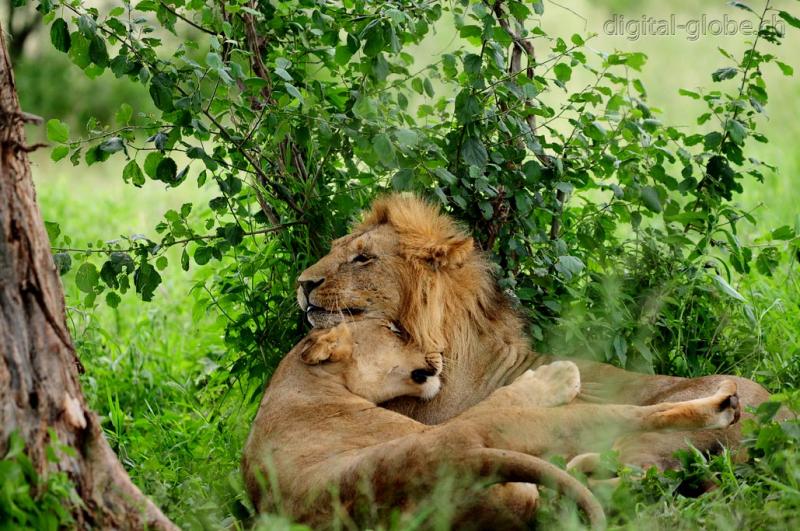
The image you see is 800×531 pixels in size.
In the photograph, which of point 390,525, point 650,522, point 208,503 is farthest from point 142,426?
point 650,522

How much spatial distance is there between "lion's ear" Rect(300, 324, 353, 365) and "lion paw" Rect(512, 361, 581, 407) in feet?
2.03

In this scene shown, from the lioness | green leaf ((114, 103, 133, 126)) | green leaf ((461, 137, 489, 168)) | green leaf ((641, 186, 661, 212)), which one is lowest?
the lioness

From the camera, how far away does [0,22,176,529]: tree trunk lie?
2.72 m

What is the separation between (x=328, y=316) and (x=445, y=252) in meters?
0.52

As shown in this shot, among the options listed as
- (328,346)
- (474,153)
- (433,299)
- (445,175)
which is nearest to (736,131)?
(474,153)

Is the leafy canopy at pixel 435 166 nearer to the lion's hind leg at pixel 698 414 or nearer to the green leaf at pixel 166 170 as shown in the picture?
the green leaf at pixel 166 170

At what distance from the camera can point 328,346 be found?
3979 mm

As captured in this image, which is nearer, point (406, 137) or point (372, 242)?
point (406, 137)

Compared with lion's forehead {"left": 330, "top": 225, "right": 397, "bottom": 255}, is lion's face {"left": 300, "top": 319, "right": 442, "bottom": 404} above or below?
below

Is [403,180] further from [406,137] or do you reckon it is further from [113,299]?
[113,299]

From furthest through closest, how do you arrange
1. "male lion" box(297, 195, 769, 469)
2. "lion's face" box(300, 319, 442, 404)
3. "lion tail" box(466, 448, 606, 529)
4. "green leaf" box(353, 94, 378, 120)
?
"male lion" box(297, 195, 769, 469) < "green leaf" box(353, 94, 378, 120) < "lion's face" box(300, 319, 442, 404) < "lion tail" box(466, 448, 606, 529)

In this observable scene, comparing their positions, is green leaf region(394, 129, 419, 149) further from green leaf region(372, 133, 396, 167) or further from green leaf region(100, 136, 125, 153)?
green leaf region(100, 136, 125, 153)

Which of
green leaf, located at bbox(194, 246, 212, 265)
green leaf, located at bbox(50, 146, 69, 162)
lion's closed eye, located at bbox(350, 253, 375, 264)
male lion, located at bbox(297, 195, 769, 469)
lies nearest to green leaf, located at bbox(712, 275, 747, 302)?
male lion, located at bbox(297, 195, 769, 469)

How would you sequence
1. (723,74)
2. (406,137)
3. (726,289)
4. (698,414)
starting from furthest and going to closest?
(723,74), (726,289), (406,137), (698,414)
